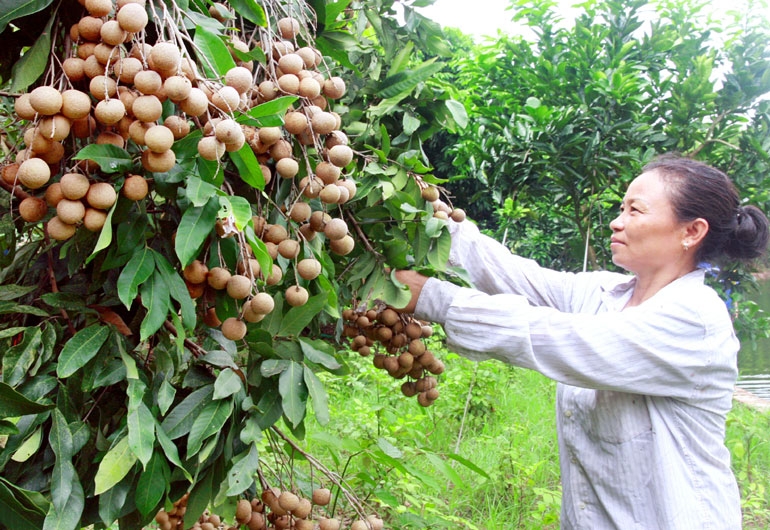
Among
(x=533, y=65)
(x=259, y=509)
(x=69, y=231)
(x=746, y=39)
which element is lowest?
(x=259, y=509)

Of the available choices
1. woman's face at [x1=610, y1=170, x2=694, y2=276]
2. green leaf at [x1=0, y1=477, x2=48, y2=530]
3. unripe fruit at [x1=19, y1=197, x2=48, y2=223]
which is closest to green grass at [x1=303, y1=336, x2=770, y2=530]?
woman's face at [x1=610, y1=170, x2=694, y2=276]

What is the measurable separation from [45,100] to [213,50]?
0.17m

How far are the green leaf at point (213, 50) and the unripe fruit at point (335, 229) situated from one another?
0.91ft

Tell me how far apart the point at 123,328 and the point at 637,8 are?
2524 mm

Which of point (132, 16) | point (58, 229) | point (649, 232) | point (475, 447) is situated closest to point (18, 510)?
point (58, 229)

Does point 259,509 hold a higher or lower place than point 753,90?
lower

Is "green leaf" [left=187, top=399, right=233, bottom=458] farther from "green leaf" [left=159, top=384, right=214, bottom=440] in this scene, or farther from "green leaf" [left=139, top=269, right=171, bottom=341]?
"green leaf" [left=139, top=269, right=171, bottom=341]

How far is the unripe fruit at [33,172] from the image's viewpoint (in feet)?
2.14

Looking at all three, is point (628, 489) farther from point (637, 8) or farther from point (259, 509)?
point (637, 8)

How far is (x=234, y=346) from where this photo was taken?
870 mm

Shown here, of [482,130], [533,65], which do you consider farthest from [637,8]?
[482,130]

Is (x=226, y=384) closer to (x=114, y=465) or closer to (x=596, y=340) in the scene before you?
(x=114, y=465)

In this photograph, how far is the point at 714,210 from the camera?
1.34 metres

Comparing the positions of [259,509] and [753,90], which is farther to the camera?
[753,90]
